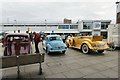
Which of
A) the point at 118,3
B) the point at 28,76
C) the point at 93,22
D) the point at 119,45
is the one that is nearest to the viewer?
the point at 28,76

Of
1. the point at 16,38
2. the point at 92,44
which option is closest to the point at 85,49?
the point at 92,44

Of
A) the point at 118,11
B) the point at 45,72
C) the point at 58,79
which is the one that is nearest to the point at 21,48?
the point at 45,72

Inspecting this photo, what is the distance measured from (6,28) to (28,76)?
44422 mm

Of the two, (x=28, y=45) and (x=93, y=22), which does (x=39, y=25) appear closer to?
(x=93, y=22)

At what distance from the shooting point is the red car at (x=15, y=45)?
23.3 ft

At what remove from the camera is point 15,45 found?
7.09 metres

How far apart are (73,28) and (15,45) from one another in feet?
135

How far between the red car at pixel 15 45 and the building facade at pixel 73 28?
35.9 m

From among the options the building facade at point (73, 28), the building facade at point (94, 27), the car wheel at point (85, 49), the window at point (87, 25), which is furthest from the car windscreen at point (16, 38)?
the window at point (87, 25)

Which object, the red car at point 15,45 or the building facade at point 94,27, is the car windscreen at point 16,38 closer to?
the red car at point 15,45

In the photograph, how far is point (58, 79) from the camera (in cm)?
474

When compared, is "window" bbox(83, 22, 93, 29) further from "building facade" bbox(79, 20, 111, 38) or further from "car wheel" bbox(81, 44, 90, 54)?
"car wheel" bbox(81, 44, 90, 54)

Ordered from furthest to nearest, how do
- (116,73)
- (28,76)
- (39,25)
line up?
(39,25), (116,73), (28,76)

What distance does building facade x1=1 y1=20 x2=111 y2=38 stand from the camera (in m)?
43.7
